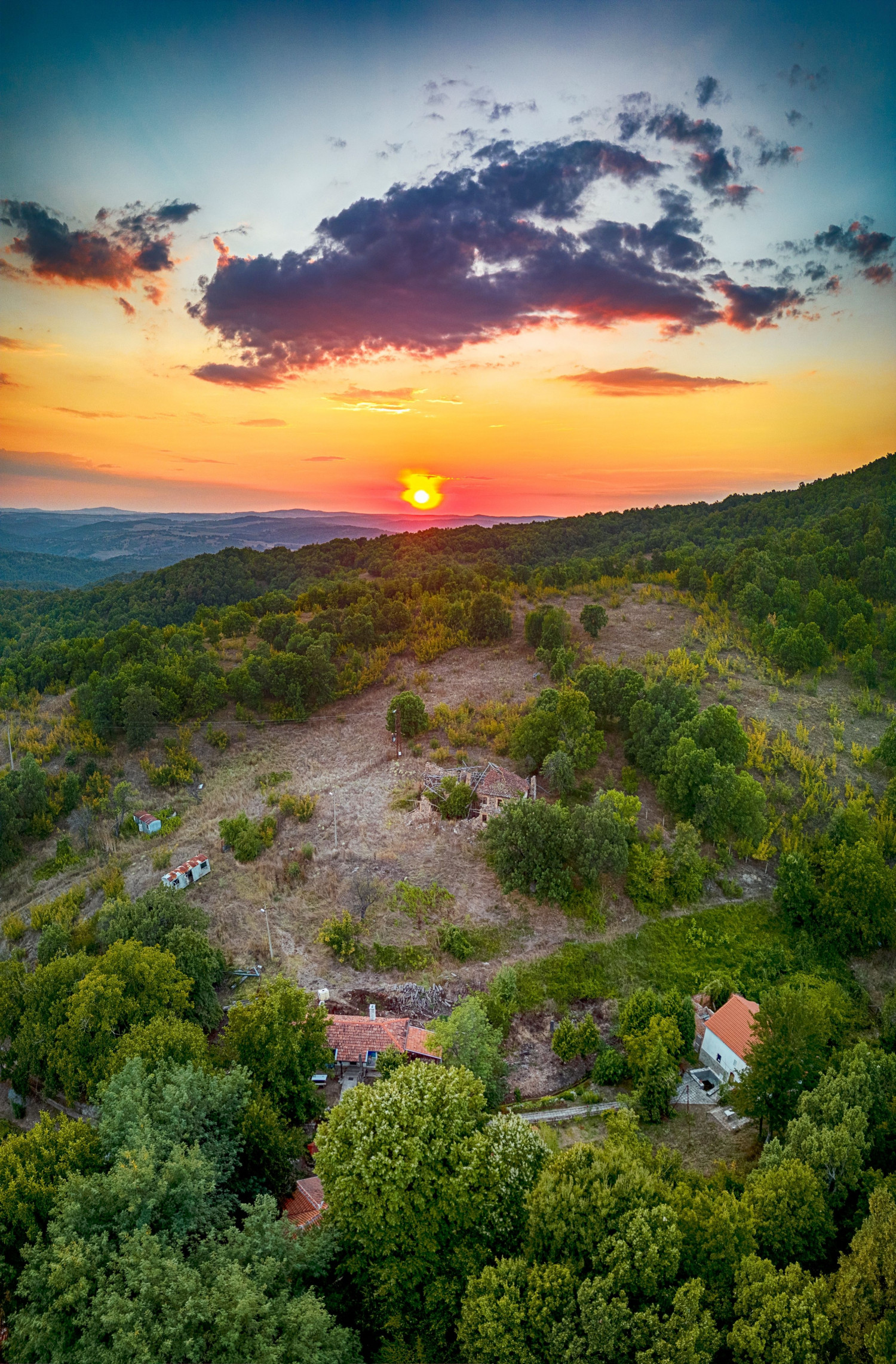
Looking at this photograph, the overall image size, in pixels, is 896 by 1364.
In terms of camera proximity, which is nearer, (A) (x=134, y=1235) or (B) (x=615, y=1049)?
(A) (x=134, y=1235)

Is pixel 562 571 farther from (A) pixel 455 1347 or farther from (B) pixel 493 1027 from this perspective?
(A) pixel 455 1347

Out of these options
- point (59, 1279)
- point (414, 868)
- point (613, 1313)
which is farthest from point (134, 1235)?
point (414, 868)

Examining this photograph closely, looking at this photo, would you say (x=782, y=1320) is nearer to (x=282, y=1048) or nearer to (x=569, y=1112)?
(x=569, y=1112)

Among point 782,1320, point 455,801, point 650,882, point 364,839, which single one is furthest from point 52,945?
point 650,882

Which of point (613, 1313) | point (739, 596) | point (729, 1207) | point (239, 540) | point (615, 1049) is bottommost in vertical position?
point (615, 1049)

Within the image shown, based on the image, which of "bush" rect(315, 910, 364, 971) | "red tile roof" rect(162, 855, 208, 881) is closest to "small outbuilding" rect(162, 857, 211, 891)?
"red tile roof" rect(162, 855, 208, 881)

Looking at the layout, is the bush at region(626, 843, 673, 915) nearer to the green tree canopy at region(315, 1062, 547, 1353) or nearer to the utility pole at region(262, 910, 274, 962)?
the utility pole at region(262, 910, 274, 962)

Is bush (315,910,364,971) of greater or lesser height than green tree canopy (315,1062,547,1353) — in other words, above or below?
below
